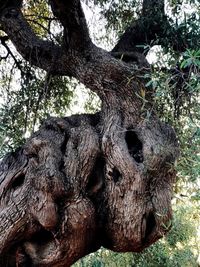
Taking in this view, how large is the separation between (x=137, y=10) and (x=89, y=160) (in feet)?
7.29

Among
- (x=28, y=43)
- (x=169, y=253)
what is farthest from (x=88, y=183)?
(x=169, y=253)

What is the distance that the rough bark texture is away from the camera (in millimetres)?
2738

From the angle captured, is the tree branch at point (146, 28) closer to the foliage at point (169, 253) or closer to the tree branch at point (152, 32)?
the tree branch at point (152, 32)

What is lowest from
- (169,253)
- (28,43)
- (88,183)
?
(169,253)

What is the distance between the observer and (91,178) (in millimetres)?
2951

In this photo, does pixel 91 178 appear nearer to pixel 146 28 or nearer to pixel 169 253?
pixel 146 28

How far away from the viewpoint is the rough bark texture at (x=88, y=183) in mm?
2738

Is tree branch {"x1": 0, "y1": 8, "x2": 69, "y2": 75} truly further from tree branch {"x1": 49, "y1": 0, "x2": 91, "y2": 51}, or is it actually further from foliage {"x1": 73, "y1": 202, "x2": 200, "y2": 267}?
foliage {"x1": 73, "y1": 202, "x2": 200, "y2": 267}

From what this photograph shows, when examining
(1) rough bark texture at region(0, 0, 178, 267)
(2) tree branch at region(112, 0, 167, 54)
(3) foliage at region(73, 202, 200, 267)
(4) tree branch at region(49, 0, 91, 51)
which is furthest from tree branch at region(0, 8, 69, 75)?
(3) foliage at region(73, 202, 200, 267)

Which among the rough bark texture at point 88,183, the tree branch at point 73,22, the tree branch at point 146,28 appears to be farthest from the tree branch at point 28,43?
the tree branch at point 146,28

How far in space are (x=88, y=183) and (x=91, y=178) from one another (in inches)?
2.0

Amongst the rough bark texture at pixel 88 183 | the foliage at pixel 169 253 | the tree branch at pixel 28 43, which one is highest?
the tree branch at pixel 28 43

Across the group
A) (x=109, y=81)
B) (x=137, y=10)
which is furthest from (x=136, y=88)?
(x=137, y=10)

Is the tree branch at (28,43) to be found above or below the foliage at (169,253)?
above
